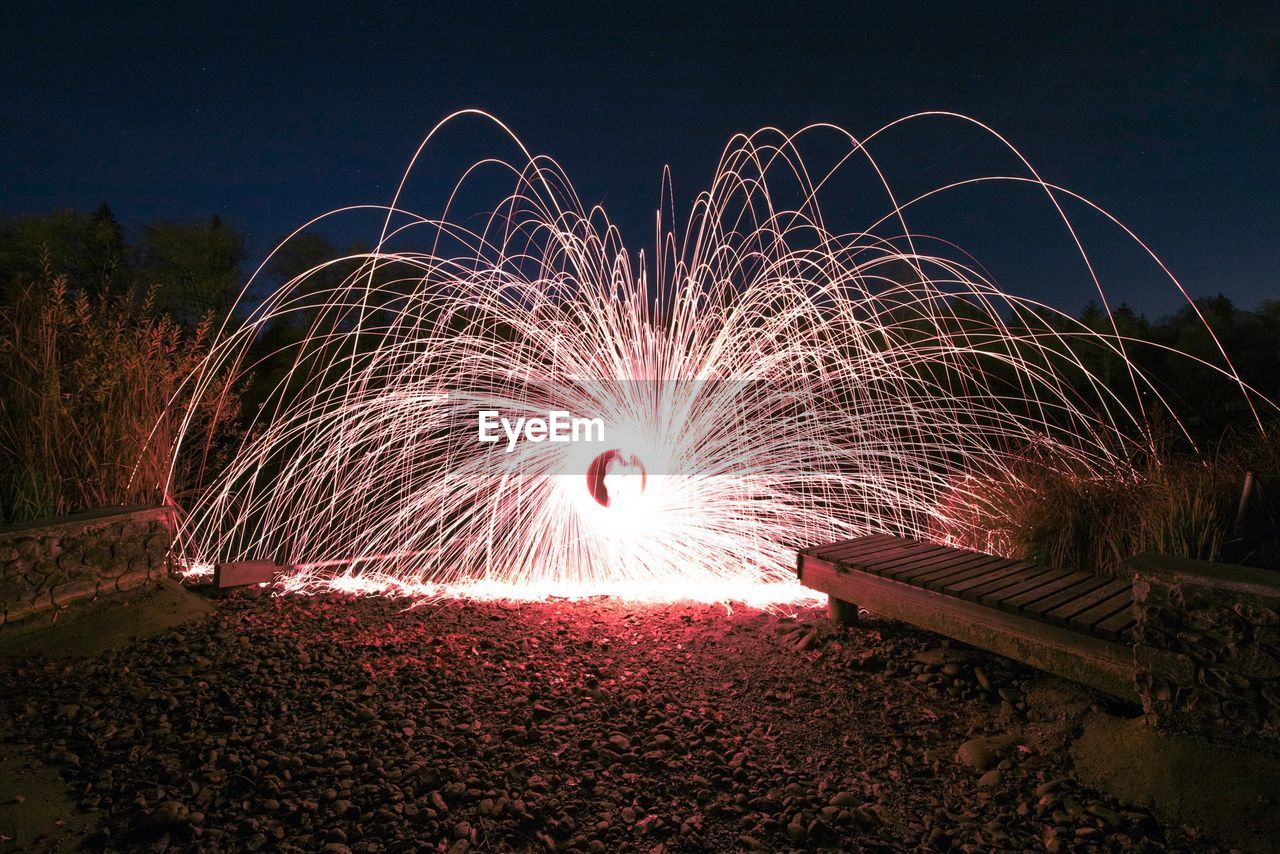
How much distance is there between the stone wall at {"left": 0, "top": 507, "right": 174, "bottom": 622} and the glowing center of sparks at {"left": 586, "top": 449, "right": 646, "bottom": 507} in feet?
10.2

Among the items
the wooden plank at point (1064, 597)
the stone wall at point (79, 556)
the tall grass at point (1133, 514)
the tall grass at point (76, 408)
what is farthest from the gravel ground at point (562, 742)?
the tall grass at point (76, 408)

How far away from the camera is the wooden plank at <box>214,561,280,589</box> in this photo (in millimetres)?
4750

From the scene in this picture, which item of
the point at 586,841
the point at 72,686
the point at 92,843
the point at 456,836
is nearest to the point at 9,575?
the point at 72,686

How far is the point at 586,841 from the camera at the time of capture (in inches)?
87.0

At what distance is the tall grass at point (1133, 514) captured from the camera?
368 centimetres

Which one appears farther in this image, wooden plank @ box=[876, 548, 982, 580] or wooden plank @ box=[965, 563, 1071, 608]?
wooden plank @ box=[876, 548, 982, 580]

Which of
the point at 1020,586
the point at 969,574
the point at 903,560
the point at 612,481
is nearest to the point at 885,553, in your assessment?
the point at 903,560

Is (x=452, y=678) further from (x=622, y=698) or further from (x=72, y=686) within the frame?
(x=72, y=686)

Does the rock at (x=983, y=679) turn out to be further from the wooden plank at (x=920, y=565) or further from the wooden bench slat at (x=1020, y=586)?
the wooden plank at (x=920, y=565)

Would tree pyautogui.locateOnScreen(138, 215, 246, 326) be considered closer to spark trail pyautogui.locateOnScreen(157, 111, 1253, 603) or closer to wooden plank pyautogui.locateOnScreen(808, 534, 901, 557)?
spark trail pyautogui.locateOnScreen(157, 111, 1253, 603)

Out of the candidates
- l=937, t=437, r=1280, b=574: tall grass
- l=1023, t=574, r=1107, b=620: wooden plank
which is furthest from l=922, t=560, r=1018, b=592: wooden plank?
l=937, t=437, r=1280, b=574: tall grass

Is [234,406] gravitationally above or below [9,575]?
above

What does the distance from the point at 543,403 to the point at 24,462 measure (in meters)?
4.05

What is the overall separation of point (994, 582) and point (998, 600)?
33cm
